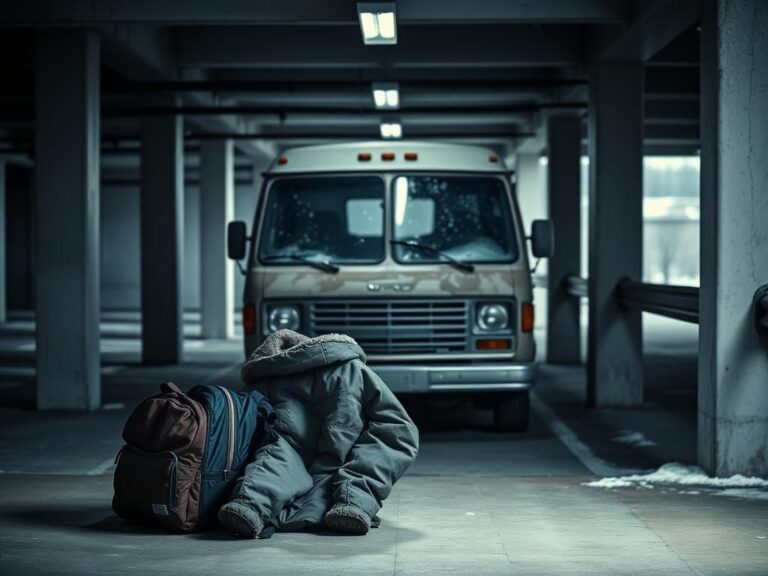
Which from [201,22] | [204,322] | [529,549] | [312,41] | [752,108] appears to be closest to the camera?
[529,549]

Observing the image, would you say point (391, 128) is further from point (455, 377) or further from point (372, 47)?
point (455, 377)

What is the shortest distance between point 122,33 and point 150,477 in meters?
8.19

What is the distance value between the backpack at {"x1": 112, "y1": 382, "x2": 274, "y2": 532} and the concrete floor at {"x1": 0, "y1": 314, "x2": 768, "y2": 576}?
162 millimetres

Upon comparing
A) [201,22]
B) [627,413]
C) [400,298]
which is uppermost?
[201,22]

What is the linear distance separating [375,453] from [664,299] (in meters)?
5.19

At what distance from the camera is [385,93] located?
16.2 m

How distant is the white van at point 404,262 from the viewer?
35.0 ft

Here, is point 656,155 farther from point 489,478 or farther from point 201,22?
point 489,478

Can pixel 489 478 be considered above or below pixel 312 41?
below

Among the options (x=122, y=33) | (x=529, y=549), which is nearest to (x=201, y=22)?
(x=122, y=33)

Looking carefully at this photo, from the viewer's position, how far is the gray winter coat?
22.8ft

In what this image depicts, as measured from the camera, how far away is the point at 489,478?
9.05 meters

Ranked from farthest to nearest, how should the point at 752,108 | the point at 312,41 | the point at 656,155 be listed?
the point at 656,155, the point at 312,41, the point at 752,108

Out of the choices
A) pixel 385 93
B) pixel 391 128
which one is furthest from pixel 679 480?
pixel 391 128
